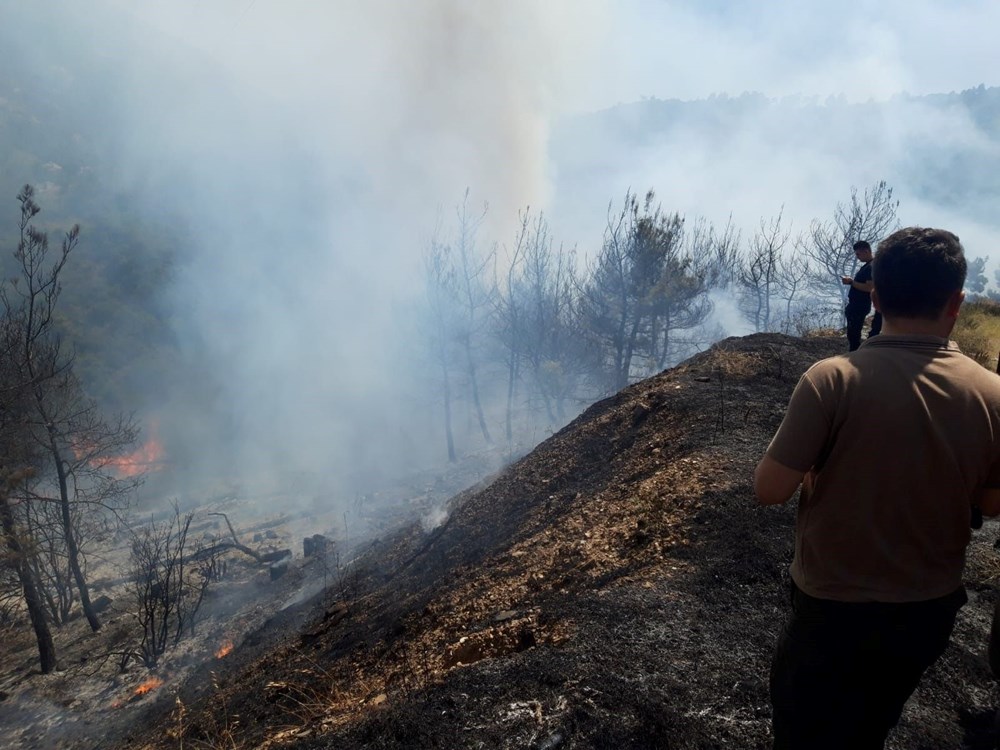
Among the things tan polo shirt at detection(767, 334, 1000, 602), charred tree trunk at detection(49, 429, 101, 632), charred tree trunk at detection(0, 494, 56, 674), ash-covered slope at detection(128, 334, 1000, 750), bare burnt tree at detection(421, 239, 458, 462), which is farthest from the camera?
bare burnt tree at detection(421, 239, 458, 462)

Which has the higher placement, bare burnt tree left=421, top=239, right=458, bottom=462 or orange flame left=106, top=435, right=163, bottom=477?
bare burnt tree left=421, top=239, right=458, bottom=462

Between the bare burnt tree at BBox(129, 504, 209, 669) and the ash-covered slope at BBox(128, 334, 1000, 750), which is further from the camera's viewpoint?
the bare burnt tree at BBox(129, 504, 209, 669)

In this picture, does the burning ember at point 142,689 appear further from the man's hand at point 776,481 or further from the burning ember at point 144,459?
the burning ember at point 144,459

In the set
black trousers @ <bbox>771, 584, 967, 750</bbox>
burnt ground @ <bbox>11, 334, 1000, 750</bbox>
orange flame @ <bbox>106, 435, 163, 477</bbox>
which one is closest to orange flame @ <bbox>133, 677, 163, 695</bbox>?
burnt ground @ <bbox>11, 334, 1000, 750</bbox>

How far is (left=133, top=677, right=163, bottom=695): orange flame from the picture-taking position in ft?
26.5

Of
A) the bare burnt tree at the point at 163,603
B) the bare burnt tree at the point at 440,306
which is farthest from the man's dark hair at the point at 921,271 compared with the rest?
the bare burnt tree at the point at 440,306

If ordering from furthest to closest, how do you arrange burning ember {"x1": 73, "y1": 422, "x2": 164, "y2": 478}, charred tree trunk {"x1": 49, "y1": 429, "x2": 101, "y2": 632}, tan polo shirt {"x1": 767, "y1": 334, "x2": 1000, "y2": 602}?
1. burning ember {"x1": 73, "y1": 422, "x2": 164, "y2": 478}
2. charred tree trunk {"x1": 49, "y1": 429, "x2": 101, "y2": 632}
3. tan polo shirt {"x1": 767, "y1": 334, "x2": 1000, "y2": 602}

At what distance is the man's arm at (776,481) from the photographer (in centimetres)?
156

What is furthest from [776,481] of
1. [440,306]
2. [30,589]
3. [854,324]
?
[440,306]

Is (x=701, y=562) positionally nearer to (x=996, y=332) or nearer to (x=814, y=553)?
(x=814, y=553)

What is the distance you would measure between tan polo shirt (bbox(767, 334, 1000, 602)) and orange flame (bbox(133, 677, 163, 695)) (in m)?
9.80

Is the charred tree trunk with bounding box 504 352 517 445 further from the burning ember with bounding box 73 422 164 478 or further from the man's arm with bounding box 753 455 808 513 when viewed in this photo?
the man's arm with bounding box 753 455 808 513

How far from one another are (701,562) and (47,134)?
4958 centimetres

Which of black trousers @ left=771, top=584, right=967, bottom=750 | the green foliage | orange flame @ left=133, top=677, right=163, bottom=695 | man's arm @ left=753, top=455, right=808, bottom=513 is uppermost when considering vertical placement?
man's arm @ left=753, top=455, right=808, bottom=513
